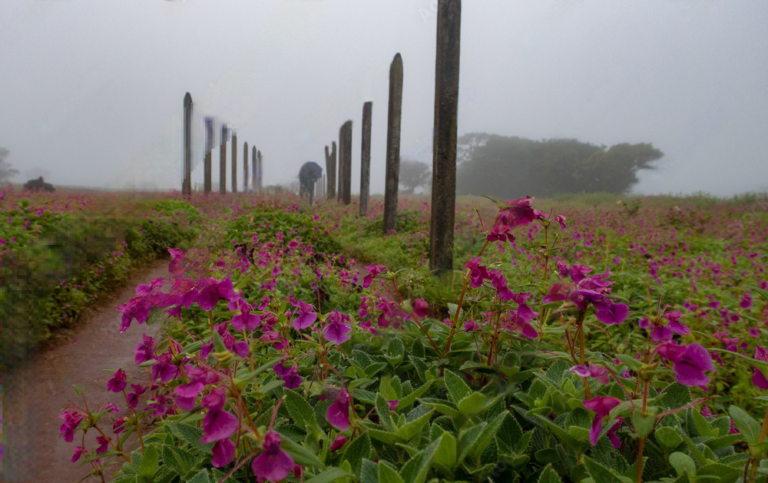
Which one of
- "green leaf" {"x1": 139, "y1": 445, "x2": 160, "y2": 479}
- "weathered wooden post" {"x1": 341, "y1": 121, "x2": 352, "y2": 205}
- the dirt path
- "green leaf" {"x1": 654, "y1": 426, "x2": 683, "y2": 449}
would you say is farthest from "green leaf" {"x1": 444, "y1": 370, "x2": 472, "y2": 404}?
"weathered wooden post" {"x1": 341, "y1": 121, "x2": 352, "y2": 205}

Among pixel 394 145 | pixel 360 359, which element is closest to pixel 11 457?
pixel 360 359

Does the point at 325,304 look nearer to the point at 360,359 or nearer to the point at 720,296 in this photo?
the point at 360,359

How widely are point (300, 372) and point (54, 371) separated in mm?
3726

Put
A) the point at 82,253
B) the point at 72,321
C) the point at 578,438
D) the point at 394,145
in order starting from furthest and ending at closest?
the point at 394,145 → the point at 82,253 → the point at 72,321 → the point at 578,438

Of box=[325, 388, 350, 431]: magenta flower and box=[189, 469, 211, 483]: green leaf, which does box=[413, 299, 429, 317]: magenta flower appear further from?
box=[189, 469, 211, 483]: green leaf

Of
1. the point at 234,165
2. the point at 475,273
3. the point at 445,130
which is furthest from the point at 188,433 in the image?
the point at 234,165

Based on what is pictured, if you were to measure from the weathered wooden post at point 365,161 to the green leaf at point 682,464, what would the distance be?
35.7ft

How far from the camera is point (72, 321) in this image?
478cm

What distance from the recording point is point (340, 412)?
0.96 metres

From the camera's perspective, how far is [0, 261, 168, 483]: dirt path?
8.60 ft

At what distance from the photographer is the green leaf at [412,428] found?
945mm

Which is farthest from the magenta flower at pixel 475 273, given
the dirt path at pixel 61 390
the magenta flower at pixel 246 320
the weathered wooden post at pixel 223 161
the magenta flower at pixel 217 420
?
the weathered wooden post at pixel 223 161

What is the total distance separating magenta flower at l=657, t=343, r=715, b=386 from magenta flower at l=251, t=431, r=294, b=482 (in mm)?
644

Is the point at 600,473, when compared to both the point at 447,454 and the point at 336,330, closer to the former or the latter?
the point at 447,454
